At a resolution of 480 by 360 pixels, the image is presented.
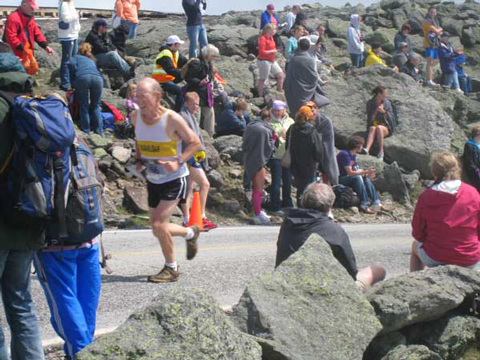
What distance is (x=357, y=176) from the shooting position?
16109 mm

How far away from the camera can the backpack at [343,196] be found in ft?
52.6

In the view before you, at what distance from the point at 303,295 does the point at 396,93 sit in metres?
16.7

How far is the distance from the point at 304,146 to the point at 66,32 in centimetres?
709

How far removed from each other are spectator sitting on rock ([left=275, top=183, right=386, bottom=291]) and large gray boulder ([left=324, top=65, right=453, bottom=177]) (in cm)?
1301

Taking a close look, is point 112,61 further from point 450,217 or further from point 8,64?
point 8,64

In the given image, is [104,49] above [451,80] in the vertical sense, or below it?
above

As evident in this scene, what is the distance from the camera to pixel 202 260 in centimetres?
1032

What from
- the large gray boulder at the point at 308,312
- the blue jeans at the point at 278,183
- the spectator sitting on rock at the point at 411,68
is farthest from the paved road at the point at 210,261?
the spectator sitting on rock at the point at 411,68

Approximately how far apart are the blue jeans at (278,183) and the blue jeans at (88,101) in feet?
12.4

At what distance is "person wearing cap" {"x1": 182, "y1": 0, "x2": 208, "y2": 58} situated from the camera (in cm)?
1977

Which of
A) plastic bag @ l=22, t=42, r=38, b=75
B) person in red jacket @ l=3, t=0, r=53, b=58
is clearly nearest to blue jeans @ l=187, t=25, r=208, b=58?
person in red jacket @ l=3, t=0, r=53, b=58

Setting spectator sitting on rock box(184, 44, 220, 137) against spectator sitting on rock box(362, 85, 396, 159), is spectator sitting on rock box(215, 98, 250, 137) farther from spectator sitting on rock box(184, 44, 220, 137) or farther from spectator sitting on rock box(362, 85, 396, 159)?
spectator sitting on rock box(362, 85, 396, 159)

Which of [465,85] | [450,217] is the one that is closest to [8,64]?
[450,217]

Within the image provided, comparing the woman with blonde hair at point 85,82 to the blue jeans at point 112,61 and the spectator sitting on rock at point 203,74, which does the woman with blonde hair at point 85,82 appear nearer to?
the spectator sitting on rock at point 203,74
